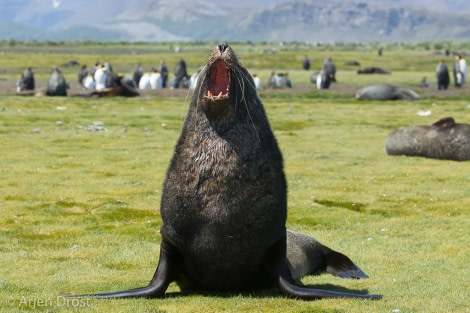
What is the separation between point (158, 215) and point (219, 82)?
4938 millimetres

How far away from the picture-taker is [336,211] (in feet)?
40.0

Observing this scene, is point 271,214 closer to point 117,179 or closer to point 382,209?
point 382,209

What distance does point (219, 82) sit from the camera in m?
7.15

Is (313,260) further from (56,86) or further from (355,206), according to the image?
(56,86)

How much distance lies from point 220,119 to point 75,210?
5.59m

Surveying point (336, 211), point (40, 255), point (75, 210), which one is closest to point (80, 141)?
point (75, 210)

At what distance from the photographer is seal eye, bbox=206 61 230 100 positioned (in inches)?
277

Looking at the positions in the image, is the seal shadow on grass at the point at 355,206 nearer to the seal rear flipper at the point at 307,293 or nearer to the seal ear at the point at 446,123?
the seal rear flipper at the point at 307,293

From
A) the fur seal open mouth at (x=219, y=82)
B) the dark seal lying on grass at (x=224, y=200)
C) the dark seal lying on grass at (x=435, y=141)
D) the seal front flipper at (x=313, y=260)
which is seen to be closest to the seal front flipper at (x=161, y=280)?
the dark seal lying on grass at (x=224, y=200)

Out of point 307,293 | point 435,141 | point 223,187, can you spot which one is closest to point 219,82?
point 223,187

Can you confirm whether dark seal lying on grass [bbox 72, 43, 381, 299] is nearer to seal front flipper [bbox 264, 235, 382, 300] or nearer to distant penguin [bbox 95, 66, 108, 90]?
seal front flipper [bbox 264, 235, 382, 300]

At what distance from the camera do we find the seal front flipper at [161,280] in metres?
6.87

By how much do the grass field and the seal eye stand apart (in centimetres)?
69

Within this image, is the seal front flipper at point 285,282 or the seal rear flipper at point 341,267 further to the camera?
the seal rear flipper at point 341,267
